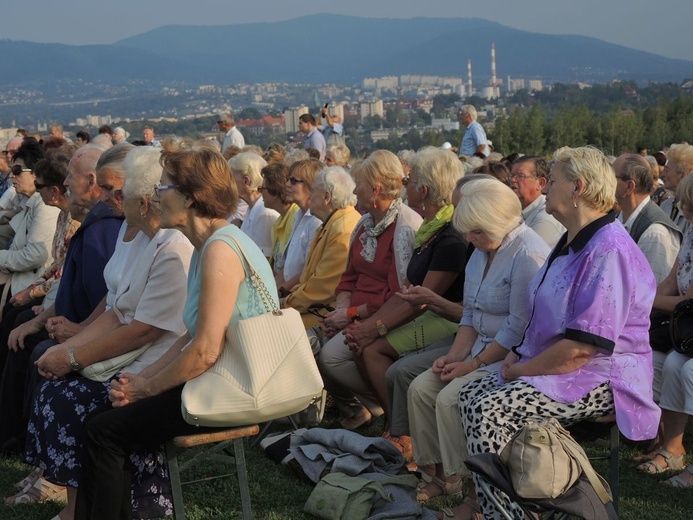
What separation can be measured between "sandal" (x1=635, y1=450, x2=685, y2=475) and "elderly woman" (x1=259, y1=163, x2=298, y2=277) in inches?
123

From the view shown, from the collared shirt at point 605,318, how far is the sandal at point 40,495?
2.49m

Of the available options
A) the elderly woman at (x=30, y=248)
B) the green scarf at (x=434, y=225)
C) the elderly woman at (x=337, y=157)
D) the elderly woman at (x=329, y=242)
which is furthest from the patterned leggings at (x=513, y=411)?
the elderly woman at (x=337, y=157)

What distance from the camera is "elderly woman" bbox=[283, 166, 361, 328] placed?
592cm

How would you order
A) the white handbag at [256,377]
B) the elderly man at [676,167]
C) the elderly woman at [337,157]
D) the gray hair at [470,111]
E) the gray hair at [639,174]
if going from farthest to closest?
the gray hair at [470,111] < the elderly woman at [337,157] < the elderly man at [676,167] < the gray hair at [639,174] < the white handbag at [256,377]

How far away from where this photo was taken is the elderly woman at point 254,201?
23.8 ft

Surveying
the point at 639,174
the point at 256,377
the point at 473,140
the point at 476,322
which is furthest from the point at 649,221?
the point at 473,140

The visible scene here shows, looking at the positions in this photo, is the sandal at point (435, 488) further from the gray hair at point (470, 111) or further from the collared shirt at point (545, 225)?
the gray hair at point (470, 111)

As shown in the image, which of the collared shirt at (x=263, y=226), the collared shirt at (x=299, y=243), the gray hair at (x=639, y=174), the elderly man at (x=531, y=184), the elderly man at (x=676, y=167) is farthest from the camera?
the collared shirt at (x=263, y=226)

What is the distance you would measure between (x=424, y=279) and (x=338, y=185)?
1.21 meters

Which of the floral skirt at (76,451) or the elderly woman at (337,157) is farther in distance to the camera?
the elderly woman at (337,157)

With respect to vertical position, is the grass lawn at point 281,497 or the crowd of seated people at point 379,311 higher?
the crowd of seated people at point 379,311

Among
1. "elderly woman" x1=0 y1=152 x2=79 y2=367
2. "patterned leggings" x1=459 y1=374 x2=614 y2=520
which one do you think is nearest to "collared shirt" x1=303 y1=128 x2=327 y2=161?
"elderly woman" x1=0 y1=152 x2=79 y2=367

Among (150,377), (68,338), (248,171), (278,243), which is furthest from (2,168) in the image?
(150,377)

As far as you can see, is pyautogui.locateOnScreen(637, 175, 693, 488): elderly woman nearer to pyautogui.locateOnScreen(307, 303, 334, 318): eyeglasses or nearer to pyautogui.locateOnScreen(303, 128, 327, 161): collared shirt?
pyautogui.locateOnScreen(307, 303, 334, 318): eyeglasses
